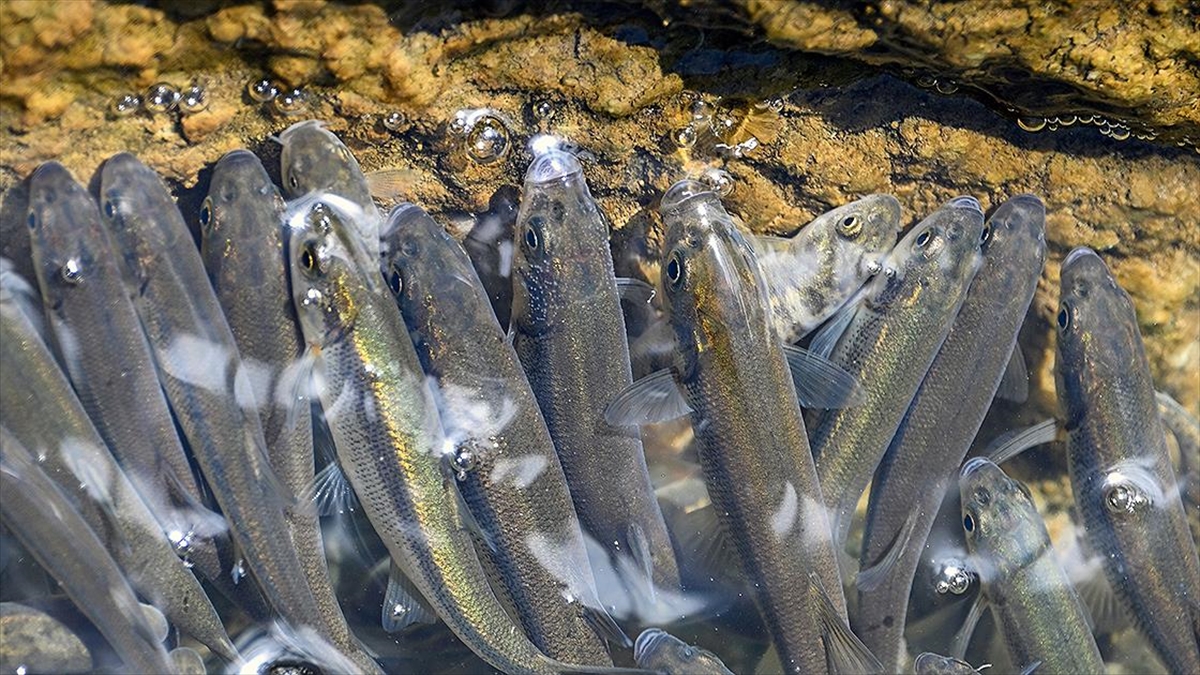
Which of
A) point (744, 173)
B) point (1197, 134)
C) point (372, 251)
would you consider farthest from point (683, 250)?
point (1197, 134)

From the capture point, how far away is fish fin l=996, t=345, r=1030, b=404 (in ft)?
12.2

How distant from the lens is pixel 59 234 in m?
2.98

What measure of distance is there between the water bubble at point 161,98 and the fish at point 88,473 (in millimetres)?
814

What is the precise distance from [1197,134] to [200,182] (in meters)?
3.81

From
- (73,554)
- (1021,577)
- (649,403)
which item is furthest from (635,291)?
(73,554)

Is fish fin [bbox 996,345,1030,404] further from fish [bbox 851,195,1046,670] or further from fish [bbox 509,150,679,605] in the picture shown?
fish [bbox 509,150,679,605]

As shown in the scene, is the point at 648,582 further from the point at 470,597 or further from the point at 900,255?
the point at 900,255

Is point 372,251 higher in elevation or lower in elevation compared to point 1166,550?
higher

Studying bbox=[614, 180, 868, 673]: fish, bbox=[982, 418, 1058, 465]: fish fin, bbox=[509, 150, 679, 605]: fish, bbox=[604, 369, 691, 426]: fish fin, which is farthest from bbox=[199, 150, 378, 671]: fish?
bbox=[982, 418, 1058, 465]: fish fin

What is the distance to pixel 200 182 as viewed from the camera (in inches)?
129

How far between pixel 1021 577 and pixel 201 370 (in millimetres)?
3313

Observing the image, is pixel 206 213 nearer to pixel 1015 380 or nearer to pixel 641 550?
pixel 641 550

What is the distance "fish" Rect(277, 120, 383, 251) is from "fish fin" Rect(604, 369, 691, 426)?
42.9 inches

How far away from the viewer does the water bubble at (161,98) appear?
2980mm
